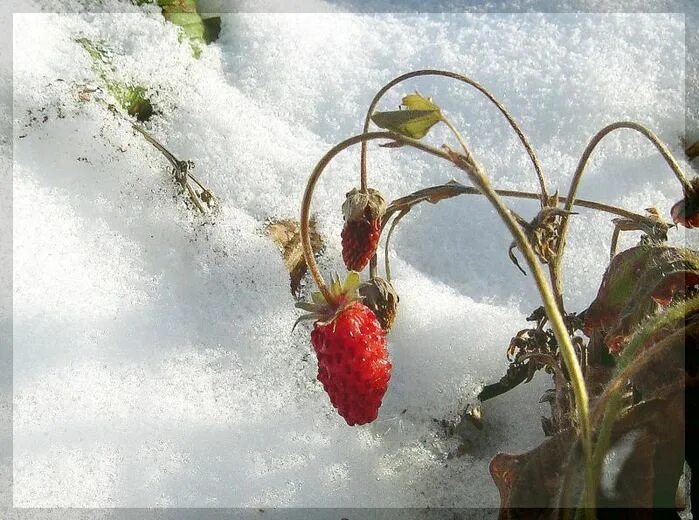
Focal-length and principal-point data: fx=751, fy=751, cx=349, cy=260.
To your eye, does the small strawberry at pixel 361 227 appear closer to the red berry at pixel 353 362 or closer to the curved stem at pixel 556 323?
the red berry at pixel 353 362

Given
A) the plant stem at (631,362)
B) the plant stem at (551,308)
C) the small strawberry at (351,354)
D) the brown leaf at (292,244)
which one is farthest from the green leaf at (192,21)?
the plant stem at (631,362)

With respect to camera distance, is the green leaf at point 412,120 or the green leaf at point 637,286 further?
the green leaf at point 637,286

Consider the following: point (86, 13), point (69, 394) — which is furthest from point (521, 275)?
point (86, 13)

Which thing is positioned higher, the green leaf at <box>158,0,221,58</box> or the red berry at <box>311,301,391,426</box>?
the green leaf at <box>158,0,221,58</box>

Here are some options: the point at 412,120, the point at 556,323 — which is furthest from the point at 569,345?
the point at 412,120

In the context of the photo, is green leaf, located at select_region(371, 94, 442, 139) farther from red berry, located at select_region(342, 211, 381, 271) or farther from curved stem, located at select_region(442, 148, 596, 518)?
red berry, located at select_region(342, 211, 381, 271)

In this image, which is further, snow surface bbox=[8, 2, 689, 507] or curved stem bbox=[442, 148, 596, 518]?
snow surface bbox=[8, 2, 689, 507]

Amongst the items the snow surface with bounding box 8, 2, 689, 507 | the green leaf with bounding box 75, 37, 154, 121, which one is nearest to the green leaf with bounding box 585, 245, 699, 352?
the snow surface with bounding box 8, 2, 689, 507

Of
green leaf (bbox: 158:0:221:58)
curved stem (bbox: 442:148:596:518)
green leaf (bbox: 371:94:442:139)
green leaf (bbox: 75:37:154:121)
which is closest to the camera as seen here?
curved stem (bbox: 442:148:596:518)
